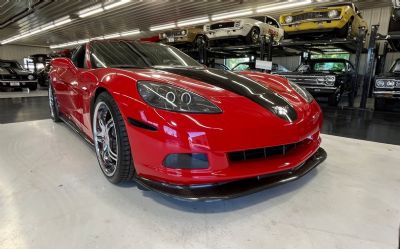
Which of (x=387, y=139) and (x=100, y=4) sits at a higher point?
(x=100, y=4)

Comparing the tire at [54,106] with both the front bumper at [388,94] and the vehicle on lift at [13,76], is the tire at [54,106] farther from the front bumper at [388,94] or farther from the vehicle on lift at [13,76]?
the vehicle on lift at [13,76]

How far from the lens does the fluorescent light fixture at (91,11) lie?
11.7 m

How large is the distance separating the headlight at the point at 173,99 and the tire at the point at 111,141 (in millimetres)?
235

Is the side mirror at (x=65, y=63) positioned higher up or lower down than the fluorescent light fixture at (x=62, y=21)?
lower down

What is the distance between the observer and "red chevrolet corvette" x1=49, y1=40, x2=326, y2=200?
4.01ft

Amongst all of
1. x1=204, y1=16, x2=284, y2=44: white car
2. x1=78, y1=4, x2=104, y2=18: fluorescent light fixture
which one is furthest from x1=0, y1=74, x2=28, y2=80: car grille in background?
x1=204, y1=16, x2=284, y2=44: white car

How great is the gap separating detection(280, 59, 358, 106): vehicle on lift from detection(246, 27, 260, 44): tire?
1483 millimetres

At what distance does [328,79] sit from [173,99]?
5.38 meters

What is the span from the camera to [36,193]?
154cm

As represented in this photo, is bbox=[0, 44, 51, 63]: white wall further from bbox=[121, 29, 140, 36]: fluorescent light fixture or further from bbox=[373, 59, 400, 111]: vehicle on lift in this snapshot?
bbox=[373, 59, 400, 111]: vehicle on lift

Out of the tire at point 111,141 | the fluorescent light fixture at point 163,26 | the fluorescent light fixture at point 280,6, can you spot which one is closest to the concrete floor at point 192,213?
the tire at point 111,141

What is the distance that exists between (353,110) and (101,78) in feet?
18.2

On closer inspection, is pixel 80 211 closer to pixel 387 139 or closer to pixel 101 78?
pixel 101 78

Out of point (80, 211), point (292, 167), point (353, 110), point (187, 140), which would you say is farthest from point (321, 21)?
point (80, 211)
